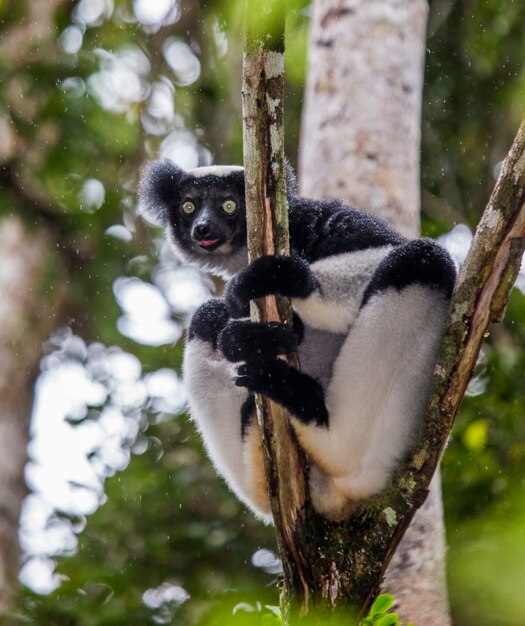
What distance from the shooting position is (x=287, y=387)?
2.84m

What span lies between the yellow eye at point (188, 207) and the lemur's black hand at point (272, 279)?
1.52 m

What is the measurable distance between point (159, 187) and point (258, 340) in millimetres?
1878

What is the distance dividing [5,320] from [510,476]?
14.6ft

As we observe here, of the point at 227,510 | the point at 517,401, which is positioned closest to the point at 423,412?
the point at 517,401

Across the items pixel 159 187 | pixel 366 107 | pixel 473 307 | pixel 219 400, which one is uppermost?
pixel 366 107

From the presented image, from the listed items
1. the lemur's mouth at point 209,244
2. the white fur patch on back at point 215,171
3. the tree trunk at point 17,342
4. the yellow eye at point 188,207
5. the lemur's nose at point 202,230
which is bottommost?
the tree trunk at point 17,342

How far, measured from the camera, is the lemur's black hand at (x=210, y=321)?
3.37 metres

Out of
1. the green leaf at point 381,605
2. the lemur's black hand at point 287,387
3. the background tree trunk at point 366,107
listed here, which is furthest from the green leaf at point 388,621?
the background tree trunk at point 366,107

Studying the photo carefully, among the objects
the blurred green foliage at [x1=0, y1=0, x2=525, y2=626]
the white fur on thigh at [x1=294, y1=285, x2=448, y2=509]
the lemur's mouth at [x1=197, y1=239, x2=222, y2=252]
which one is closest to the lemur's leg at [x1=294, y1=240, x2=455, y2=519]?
the white fur on thigh at [x1=294, y1=285, x2=448, y2=509]

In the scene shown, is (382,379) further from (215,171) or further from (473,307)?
(215,171)

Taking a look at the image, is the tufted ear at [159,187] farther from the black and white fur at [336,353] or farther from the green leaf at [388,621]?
the green leaf at [388,621]

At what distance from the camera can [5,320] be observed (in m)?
6.89

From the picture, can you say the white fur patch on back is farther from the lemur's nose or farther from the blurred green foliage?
the blurred green foliage

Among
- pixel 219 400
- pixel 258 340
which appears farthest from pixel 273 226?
pixel 219 400
